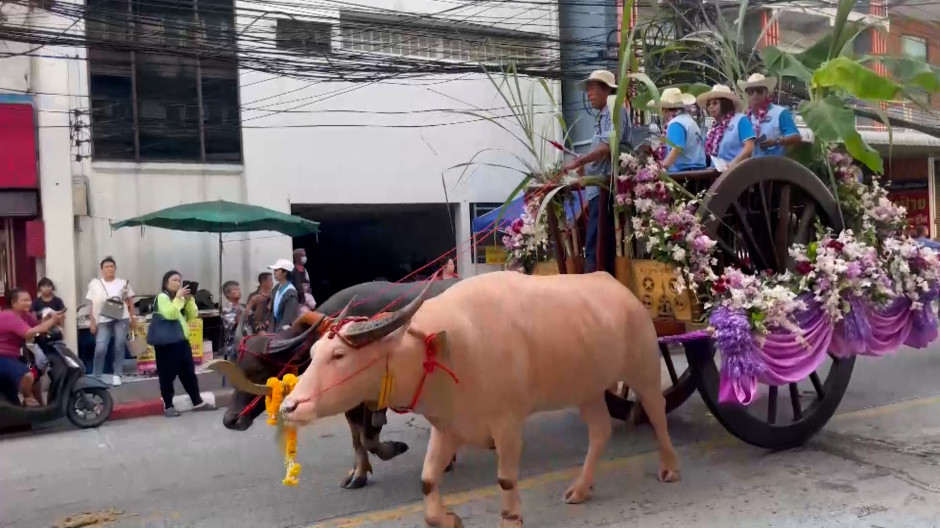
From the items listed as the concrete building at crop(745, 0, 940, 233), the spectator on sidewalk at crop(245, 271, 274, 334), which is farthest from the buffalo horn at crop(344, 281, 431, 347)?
the concrete building at crop(745, 0, 940, 233)

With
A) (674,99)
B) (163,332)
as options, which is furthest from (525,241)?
(163,332)

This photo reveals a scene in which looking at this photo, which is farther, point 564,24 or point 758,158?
point 564,24

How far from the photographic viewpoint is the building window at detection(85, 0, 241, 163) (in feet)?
40.3

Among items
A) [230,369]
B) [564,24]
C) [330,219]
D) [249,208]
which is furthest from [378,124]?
[230,369]

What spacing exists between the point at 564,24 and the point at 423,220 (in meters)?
4.61

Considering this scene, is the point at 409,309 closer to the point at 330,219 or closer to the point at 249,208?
the point at 249,208

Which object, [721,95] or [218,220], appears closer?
[721,95]

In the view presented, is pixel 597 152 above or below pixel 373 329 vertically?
above

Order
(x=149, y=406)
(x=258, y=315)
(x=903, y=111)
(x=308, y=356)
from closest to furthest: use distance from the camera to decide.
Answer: (x=308, y=356), (x=258, y=315), (x=149, y=406), (x=903, y=111)

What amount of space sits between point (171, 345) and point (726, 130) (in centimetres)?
622

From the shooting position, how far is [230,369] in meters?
4.17

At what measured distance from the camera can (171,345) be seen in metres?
9.12

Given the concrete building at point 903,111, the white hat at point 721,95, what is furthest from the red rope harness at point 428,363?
the concrete building at point 903,111

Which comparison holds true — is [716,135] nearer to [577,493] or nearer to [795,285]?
[795,285]
